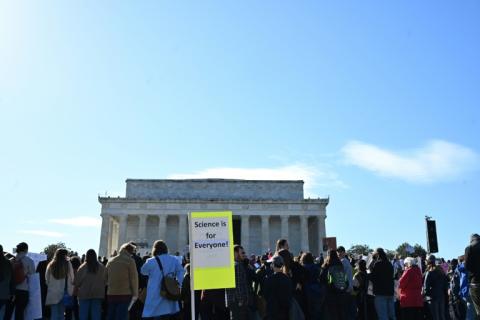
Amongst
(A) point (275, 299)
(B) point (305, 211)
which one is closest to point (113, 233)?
(B) point (305, 211)

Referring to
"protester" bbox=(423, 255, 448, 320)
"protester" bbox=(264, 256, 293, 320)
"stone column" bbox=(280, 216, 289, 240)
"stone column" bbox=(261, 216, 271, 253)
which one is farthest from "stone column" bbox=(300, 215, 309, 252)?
"protester" bbox=(264, 256, 293, 320)

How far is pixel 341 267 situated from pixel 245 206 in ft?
154

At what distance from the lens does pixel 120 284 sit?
916 centimetres

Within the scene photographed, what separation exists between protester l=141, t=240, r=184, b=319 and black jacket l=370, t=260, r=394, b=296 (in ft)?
18.4

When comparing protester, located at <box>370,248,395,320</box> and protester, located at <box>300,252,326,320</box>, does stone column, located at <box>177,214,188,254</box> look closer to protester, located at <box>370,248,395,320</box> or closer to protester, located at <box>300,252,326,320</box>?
protester, located at <box>370,248,395,320</box>

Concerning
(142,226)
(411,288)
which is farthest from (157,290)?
(142,226)

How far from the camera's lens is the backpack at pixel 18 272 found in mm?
9421

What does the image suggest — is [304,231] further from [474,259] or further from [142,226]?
[474,259]

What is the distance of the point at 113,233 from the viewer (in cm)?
6425

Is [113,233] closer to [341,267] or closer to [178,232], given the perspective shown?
[178,232]

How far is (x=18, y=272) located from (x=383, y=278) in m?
8.53

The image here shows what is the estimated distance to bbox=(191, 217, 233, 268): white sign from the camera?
7129 millimetres

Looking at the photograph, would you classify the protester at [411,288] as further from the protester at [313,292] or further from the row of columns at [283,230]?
the row of columns at [283,230]

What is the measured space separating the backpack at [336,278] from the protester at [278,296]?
258cm
